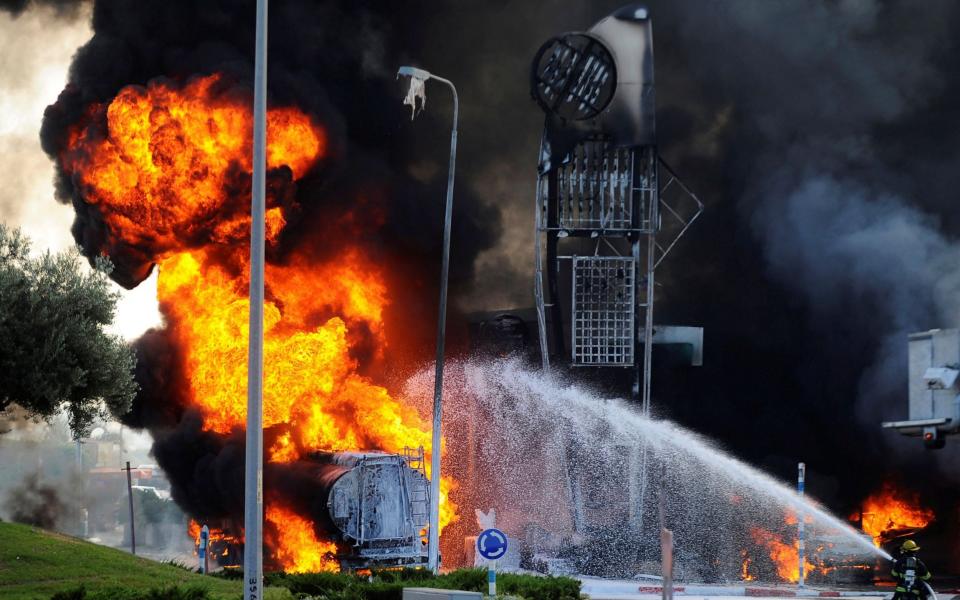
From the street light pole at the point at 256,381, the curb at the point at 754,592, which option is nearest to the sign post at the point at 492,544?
the street light pole at the point at 256,381

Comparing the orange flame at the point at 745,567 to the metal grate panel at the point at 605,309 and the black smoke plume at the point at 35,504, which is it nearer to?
the metal grate panel at the point at 605,309

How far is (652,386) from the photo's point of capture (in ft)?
128

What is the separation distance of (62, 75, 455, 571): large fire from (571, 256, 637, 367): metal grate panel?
230 inches

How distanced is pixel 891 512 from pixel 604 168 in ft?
43.7

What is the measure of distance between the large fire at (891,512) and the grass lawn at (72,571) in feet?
74.3

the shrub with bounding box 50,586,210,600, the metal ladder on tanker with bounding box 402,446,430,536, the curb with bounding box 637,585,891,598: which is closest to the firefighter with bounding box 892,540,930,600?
the curb with bounding box 637,585,891,598

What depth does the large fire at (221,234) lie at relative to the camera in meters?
36.1

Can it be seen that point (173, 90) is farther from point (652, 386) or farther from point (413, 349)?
point (652, 386)

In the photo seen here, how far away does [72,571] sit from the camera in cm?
1938

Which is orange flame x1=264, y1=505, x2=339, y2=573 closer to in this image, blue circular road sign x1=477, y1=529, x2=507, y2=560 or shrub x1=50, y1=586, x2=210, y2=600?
shrub x1=50, y1=586, x2=210, y2=600

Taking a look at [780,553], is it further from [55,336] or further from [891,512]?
[55,336]

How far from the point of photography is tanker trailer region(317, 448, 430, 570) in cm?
2962

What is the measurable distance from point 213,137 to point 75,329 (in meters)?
15.0

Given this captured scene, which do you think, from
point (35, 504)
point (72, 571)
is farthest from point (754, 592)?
point (35, 504)
